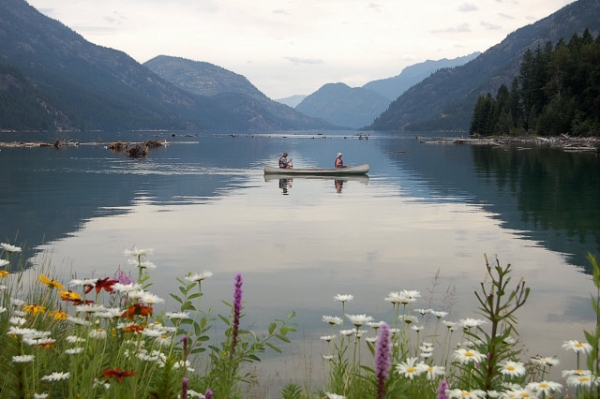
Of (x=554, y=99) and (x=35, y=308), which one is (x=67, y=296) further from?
(x=554, y=99)

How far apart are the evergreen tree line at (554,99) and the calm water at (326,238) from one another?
75512mm

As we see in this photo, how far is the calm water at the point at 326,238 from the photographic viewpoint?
1742 cm

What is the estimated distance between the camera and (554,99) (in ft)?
454

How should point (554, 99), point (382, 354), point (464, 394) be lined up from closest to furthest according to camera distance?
point (382, 354) → point (464, 394) → point (554, 99)

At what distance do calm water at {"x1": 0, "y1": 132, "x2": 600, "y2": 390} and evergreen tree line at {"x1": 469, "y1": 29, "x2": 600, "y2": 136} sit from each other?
248 ft

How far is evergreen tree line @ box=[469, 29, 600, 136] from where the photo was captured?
123 meters

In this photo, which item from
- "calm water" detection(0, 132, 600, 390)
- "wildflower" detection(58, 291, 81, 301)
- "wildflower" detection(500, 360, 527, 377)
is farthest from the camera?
"calm water" detection(0, 132, 600, 390)

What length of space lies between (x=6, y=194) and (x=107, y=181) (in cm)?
1269

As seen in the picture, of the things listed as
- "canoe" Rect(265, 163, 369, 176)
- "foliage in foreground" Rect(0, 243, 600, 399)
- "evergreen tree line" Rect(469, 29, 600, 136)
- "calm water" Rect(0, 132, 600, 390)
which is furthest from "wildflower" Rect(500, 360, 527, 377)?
"evergreen tree line" Rect(469, 29, 600, 136)

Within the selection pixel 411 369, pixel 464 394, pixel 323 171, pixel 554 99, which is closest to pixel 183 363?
pixel 411 369

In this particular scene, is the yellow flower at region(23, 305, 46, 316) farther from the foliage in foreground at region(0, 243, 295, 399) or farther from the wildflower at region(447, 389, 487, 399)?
the wildflower at region(447, 389, 487, 399)

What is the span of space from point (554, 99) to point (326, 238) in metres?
125

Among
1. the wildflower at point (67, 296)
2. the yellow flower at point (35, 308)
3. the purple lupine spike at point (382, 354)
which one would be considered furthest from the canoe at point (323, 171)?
the purple lupine spike at point (382, 354)

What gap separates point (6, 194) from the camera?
1724 inches
